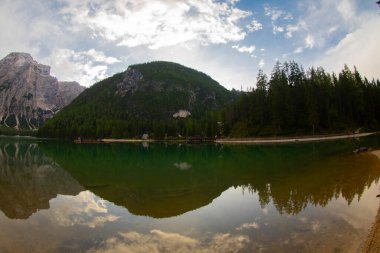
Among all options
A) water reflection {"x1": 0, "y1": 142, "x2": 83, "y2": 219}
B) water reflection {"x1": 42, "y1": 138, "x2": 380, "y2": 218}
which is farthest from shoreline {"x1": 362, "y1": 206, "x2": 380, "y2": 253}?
water reflection {"x1": 0, "y1": 142, "x2": 83, "y2": 219}

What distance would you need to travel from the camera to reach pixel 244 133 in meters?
137

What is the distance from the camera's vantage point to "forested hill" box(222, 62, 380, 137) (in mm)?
114350

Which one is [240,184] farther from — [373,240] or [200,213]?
[373,240]

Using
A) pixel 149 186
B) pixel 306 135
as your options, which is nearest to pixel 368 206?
pixel 149 186

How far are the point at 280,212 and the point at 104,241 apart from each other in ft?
40.0

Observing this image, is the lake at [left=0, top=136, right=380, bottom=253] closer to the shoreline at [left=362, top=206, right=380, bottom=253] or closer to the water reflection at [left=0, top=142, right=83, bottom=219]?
the water reflection at [left=0, top=142, right=83, bottom=219]

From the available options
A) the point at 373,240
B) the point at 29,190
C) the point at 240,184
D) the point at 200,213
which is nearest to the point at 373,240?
the point at 373,240

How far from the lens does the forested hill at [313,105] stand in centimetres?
11435

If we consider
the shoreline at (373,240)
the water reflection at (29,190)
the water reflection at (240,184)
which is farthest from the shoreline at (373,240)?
the water reflection at (29,190)

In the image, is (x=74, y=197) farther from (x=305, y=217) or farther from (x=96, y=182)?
(x=305, y=217)

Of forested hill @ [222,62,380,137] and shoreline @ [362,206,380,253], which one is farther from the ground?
forested hill @ [222,62,380,137]

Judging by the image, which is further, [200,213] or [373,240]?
[200,213]

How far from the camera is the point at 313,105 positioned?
366ft

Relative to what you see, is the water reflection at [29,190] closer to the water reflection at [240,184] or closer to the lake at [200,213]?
the lake at [200,213]
